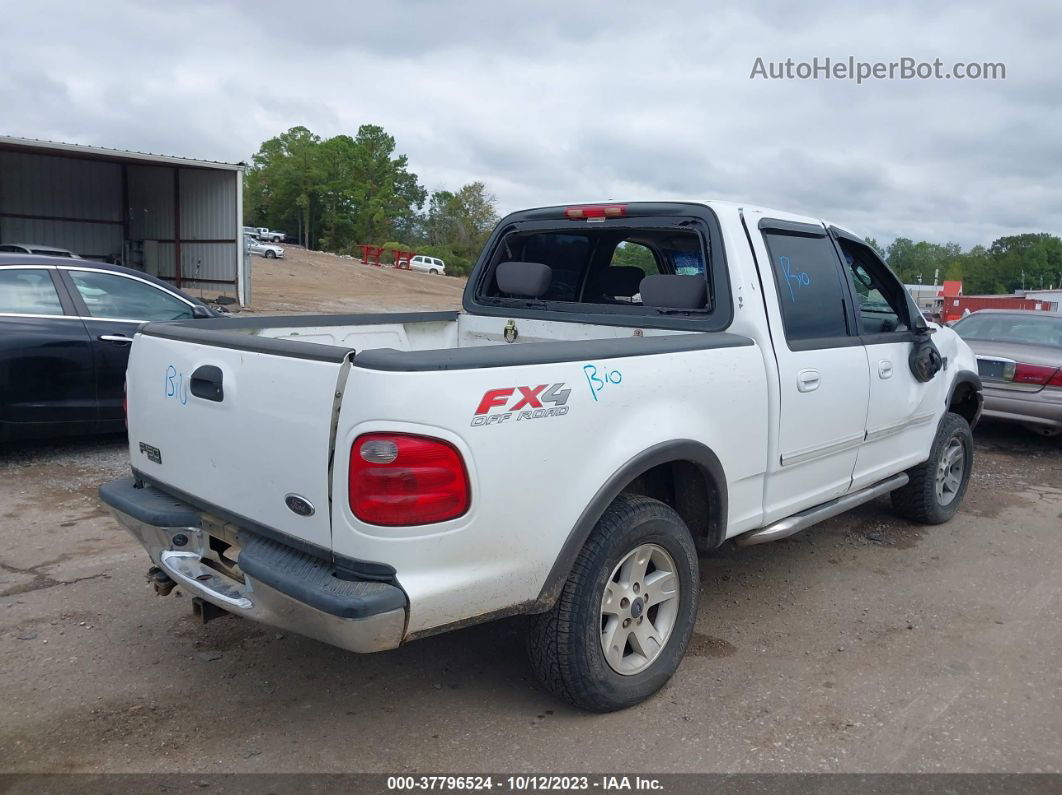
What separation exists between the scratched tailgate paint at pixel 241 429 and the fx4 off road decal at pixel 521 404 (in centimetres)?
46

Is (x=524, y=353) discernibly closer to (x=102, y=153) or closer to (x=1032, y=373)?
(x=1032, y=373)

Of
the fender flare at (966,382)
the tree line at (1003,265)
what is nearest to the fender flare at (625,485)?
the fender flare at (966,382)

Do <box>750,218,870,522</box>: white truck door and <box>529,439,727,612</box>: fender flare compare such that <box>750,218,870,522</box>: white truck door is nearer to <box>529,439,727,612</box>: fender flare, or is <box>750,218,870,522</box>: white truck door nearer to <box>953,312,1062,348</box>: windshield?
<box>529,439,727,612</box>: fender flare

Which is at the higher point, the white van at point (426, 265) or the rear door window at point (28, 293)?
the white van at point (426, 265)

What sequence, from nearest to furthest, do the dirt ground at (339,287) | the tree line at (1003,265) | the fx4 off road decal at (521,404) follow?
the fx4 off road decal at (521,404), the dirt ground at (339,287), the tree line at (1003,265)

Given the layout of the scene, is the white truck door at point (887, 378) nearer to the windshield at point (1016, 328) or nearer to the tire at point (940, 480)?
the tire at point (940, 480)

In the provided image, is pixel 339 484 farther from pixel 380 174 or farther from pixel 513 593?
pixel 380 174

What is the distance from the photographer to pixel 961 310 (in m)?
25.3

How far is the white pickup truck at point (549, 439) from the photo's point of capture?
2672 millimetres

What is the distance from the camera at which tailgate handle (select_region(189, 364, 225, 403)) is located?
10.2 feet

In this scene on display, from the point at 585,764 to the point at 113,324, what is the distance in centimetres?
545

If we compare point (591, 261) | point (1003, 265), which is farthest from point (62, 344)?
point (1003, 265)

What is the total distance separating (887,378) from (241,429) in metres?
3.35

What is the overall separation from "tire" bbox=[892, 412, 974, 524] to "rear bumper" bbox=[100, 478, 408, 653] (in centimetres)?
405
